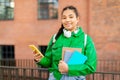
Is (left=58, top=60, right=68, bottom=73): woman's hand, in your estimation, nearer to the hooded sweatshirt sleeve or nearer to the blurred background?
the hooded sweatshirt sleeve

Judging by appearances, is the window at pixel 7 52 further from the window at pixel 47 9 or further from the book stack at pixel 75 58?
the book stack at pixel 75 58

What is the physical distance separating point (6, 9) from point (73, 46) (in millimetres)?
14616

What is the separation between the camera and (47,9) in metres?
16.6

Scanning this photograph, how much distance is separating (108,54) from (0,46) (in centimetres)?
Answer: 637

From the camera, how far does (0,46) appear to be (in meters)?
17.5

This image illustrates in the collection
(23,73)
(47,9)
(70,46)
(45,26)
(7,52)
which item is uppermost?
(47,9)

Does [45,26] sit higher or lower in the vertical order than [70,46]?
lower

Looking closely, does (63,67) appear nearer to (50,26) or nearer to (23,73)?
(23,73)

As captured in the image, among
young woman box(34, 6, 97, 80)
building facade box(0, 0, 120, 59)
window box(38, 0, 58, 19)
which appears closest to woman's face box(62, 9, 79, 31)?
young woman box(34, 6, 97, 80)

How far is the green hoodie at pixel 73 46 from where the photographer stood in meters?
3.17

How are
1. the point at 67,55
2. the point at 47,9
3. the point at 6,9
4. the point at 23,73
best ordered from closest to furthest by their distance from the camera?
the point at 67,55
the point at 23,73
the point at 47,9
the point at 6,9

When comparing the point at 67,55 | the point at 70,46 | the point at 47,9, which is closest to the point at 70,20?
the point at 70,46

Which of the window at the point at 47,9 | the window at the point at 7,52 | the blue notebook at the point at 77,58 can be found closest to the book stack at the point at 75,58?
the blue notebook at the point at 77,58

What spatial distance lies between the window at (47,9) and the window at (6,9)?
1649 millimetres
